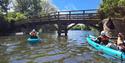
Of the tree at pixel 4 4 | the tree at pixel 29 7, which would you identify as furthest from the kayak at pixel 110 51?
the tree at pixel 29 7

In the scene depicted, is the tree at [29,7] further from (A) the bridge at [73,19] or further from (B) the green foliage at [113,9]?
(B) the green foliage at [113,9]

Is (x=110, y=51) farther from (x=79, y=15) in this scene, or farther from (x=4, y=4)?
(x=4, y=4)

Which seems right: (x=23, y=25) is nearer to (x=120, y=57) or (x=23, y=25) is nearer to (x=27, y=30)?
(x=27, y=30)

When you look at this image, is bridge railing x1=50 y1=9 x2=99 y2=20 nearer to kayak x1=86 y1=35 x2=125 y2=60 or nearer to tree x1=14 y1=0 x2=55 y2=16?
kayak x1=86 y1=35 x2=125 y2=60

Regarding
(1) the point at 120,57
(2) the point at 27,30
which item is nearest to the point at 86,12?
(2) the point at 27,30

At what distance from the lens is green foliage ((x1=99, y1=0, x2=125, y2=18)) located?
3206 centimetres

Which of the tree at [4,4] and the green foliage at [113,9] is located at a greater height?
the tree at [4,4]

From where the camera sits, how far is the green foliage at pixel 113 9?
32.1m

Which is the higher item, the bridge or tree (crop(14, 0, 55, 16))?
tree (crop(14, 0, 55, 16))

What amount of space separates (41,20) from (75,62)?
3167 centimetres

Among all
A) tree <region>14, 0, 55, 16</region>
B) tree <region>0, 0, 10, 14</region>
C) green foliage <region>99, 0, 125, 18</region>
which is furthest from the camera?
tree <region>14, 0, 55, 16</region>

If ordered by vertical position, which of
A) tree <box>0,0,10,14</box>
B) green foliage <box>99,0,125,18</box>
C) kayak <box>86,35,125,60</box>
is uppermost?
tree <box>0,0,10,14</box>

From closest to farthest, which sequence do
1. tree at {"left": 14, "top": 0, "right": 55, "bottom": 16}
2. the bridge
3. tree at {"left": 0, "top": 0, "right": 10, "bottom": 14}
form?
the bridge, tree at {"left": 0, "top": 0, "right": 10, "bottom": 14}, tree at {"left": 14, "top": 0, "right": 55, "bottom": 16}

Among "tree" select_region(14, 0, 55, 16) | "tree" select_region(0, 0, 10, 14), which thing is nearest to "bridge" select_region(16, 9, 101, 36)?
"tree" select_region(0, 0, 10, 14)
